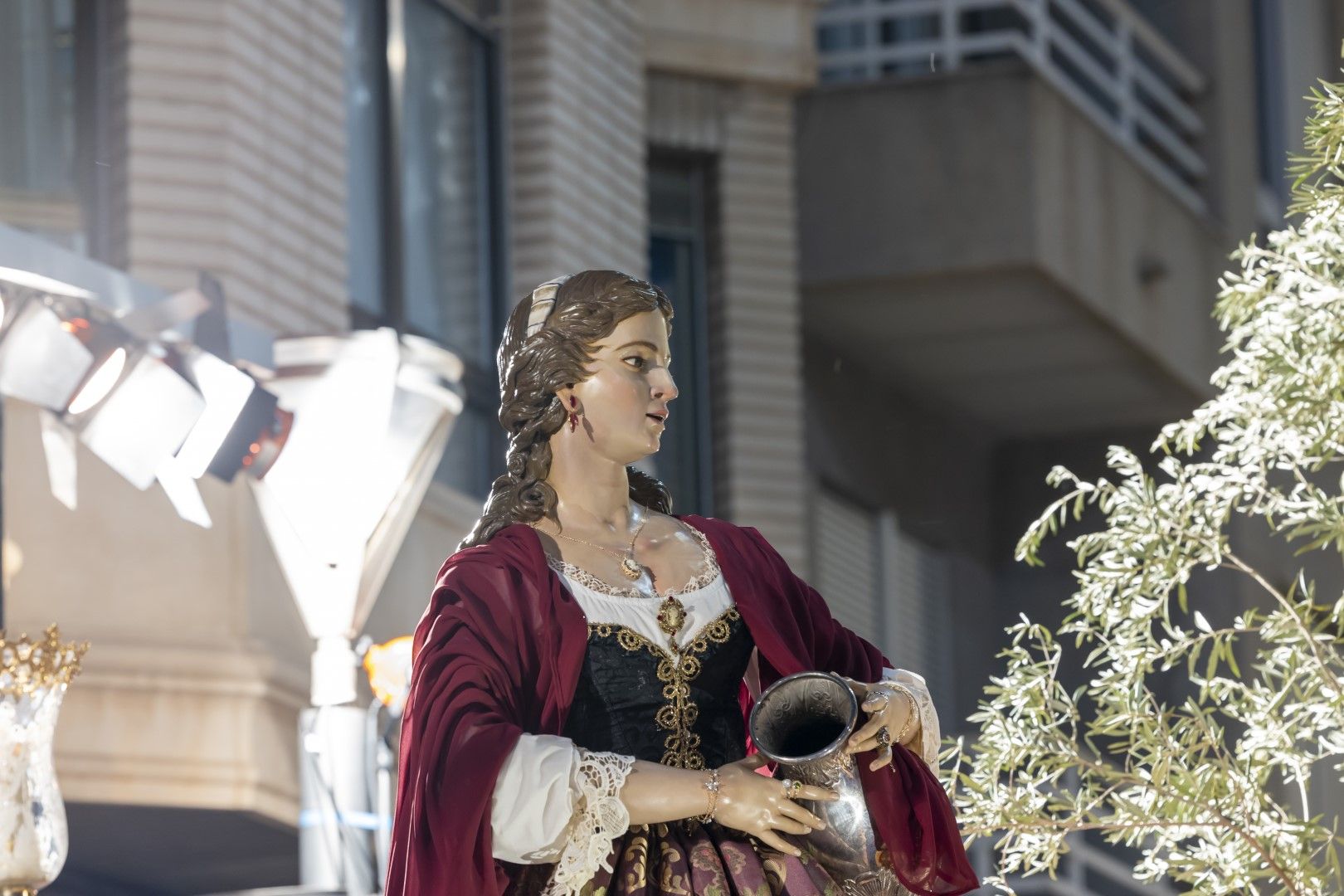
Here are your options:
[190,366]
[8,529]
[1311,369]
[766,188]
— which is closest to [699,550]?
[1311,369]

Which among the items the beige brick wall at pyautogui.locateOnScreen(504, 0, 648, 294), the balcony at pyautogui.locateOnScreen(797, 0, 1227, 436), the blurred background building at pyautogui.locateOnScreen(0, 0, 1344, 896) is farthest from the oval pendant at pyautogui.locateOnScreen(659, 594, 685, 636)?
the balcony at pyautogui.locateOnScreen(797, 0, 1227, 436)

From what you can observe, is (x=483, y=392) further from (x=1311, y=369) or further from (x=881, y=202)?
(x=1311, y=369)

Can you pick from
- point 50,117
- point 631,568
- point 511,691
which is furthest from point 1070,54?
point 511,691

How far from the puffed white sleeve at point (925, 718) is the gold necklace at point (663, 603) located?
31cm

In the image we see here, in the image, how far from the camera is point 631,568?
3.60 m

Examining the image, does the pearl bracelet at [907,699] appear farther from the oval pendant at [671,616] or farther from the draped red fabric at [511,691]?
the oval pendant at [671,616]

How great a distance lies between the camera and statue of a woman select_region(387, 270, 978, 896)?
3.23 meters

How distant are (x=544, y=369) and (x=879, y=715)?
713mm

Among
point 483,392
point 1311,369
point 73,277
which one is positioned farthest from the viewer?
point 483,392

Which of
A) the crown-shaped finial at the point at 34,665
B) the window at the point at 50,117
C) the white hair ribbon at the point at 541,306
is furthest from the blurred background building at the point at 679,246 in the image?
the white hair ribbon at the point at 541,306

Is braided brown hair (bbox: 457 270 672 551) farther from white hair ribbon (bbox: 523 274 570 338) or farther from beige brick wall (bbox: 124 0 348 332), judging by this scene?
beige brick wall (bbox: 124 0 348 332)

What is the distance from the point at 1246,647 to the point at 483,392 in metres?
4.86

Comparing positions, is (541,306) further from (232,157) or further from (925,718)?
(232,157)

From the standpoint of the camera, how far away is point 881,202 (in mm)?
12141
